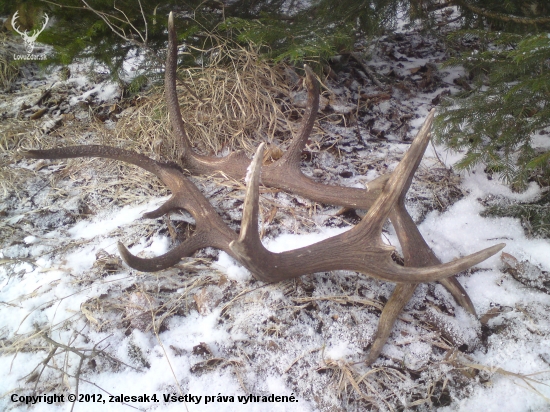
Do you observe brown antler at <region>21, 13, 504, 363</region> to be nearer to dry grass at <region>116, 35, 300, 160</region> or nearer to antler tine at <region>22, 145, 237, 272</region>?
antler tine at <region>22, 145, 237, 272</region>

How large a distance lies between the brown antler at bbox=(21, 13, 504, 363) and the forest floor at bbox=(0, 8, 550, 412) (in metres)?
0.12

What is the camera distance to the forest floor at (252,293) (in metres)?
1.46

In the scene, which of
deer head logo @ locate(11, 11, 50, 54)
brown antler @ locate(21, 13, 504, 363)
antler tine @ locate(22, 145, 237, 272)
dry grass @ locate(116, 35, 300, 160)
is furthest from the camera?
dry grass @ locate(116, 35, 300, 160)

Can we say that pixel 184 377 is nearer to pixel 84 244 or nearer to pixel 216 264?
pixel 216 264

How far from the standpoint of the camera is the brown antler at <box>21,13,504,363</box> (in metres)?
1.41

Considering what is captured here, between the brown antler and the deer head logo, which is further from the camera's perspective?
the deer head logo

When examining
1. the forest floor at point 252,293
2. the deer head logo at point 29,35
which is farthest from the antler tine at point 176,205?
the deer head logo at point 29,35

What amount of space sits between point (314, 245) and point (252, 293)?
0.40 m

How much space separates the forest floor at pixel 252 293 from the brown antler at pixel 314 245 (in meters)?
0.12

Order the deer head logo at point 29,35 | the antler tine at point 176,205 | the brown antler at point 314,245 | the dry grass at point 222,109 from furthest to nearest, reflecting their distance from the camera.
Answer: the dry grass at point 222,109 < the deer head logo at point 29,35 < the antler tine at point 176,205 < the brown antler at point 314,245

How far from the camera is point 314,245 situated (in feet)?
5.20

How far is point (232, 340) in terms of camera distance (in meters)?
1.60

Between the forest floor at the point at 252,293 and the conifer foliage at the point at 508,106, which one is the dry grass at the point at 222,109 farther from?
the conifer foliage at the point at 508,106
